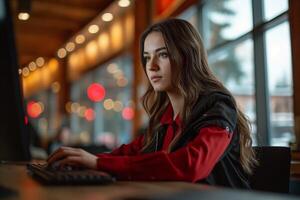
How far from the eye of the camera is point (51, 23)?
26.3ft

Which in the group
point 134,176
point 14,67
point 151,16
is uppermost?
point 151,16

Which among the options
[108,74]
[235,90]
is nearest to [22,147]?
[235,90]

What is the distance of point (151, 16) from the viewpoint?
601 centimetres

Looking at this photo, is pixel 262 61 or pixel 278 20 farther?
pixel 262 61

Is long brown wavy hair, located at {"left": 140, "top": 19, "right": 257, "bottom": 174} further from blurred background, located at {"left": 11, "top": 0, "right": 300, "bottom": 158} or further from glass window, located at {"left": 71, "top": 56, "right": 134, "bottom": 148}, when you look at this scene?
glass window, located at {"left": 71, "top": 56, "right": 134, "bottom": 148}

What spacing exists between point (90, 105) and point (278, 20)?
7.72m

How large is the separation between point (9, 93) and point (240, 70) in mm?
3777

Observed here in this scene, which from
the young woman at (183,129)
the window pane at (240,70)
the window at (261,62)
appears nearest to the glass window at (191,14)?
the window at (261,62)

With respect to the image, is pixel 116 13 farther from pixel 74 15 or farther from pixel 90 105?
pixel 90 105

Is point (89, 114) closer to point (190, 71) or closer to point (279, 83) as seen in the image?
point (279, 83)

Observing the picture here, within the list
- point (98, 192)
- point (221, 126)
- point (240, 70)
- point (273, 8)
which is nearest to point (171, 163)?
point (221, 126)

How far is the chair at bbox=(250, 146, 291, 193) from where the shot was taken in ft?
4.48

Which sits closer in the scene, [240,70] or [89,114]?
[240,70]

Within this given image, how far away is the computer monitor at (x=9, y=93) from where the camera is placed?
804 millimetres
